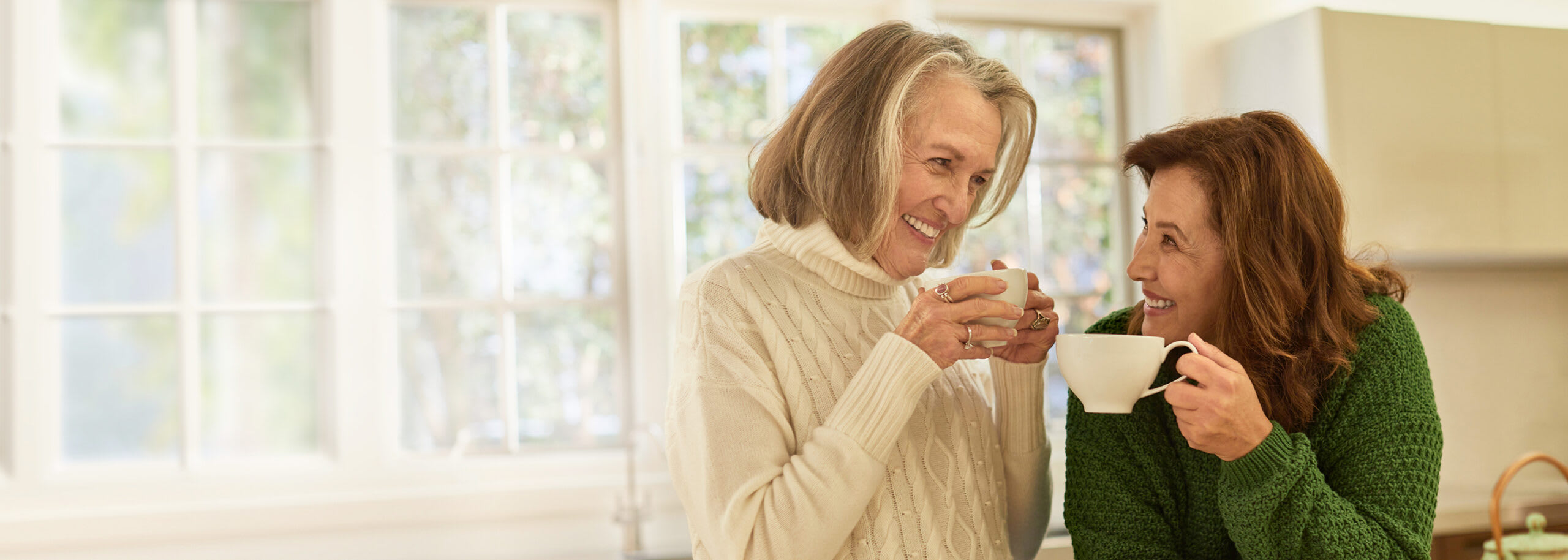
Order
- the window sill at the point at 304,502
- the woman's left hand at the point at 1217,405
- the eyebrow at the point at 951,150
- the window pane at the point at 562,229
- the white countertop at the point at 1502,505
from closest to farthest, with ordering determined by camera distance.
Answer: the woman's left hand at the point at 1217,405 → the eyebrow at the point at 951,150 → the window sill at the point at 304,502 → the white countertop at the point at 1502,505 → the window pane at the point at 562,229

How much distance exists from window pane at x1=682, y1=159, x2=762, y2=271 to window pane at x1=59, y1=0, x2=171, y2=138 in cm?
113

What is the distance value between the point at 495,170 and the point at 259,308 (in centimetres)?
57

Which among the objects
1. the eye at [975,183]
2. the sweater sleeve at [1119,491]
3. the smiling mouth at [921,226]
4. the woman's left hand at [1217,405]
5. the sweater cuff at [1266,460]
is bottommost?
the sweater sleeve at [1119,491]

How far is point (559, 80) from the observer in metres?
2.50

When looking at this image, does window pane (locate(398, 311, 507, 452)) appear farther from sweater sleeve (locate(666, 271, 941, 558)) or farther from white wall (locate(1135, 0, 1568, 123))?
white wall (locate(1135, 0, 1568, 123))

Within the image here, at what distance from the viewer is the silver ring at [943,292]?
3.46 ft

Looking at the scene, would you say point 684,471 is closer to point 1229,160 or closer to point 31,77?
point 1229,160

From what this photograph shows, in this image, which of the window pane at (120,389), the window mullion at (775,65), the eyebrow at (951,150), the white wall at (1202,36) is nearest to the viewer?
the eyebrow at (951,150)

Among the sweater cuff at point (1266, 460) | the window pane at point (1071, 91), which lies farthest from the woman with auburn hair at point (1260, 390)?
the window pane at point (1071, 91)

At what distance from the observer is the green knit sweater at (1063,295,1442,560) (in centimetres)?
98

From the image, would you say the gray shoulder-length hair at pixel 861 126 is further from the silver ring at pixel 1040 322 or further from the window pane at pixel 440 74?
the window pane at pixel 440 74

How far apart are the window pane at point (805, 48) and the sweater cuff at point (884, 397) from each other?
5.49 feet

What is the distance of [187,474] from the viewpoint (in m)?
2.21

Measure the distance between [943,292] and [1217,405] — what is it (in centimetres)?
27
